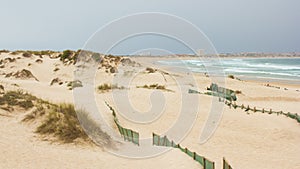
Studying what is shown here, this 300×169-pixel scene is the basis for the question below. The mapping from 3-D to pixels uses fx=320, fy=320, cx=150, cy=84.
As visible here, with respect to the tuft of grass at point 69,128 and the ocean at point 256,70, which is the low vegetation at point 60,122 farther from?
the ocean at point 256,70

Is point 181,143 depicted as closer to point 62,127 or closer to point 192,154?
point 192,154

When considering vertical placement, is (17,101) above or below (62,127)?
above

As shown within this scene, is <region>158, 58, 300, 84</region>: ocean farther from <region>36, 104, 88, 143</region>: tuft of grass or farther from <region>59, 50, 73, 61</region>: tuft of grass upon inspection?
<region>36, 104, 88, 143</region>: tuft of grass

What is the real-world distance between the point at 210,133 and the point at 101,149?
16.9 ft

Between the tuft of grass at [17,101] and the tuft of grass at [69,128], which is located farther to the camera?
the tuft of grass at [17,101]

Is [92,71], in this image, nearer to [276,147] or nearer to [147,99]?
[147,99]

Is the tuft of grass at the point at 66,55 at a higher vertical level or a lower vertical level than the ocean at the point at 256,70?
higher

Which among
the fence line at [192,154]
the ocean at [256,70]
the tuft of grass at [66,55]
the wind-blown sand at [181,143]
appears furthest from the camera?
the ocean at [256,70]

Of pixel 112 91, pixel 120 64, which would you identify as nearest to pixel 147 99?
pixel 112 91

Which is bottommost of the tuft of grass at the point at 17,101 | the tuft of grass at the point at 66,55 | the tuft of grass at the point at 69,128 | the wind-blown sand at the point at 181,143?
the wind-blown sand at the point at 181,143

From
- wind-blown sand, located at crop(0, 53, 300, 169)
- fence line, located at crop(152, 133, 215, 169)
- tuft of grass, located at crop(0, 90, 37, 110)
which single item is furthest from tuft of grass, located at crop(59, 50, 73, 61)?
fence line, located at crop(152, 133, 215, 169)

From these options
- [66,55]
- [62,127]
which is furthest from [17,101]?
[66,55]

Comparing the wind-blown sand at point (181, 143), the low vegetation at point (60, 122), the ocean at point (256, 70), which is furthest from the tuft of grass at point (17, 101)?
the ocean at point (256, 70)

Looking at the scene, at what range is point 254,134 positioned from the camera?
12.7 metres
